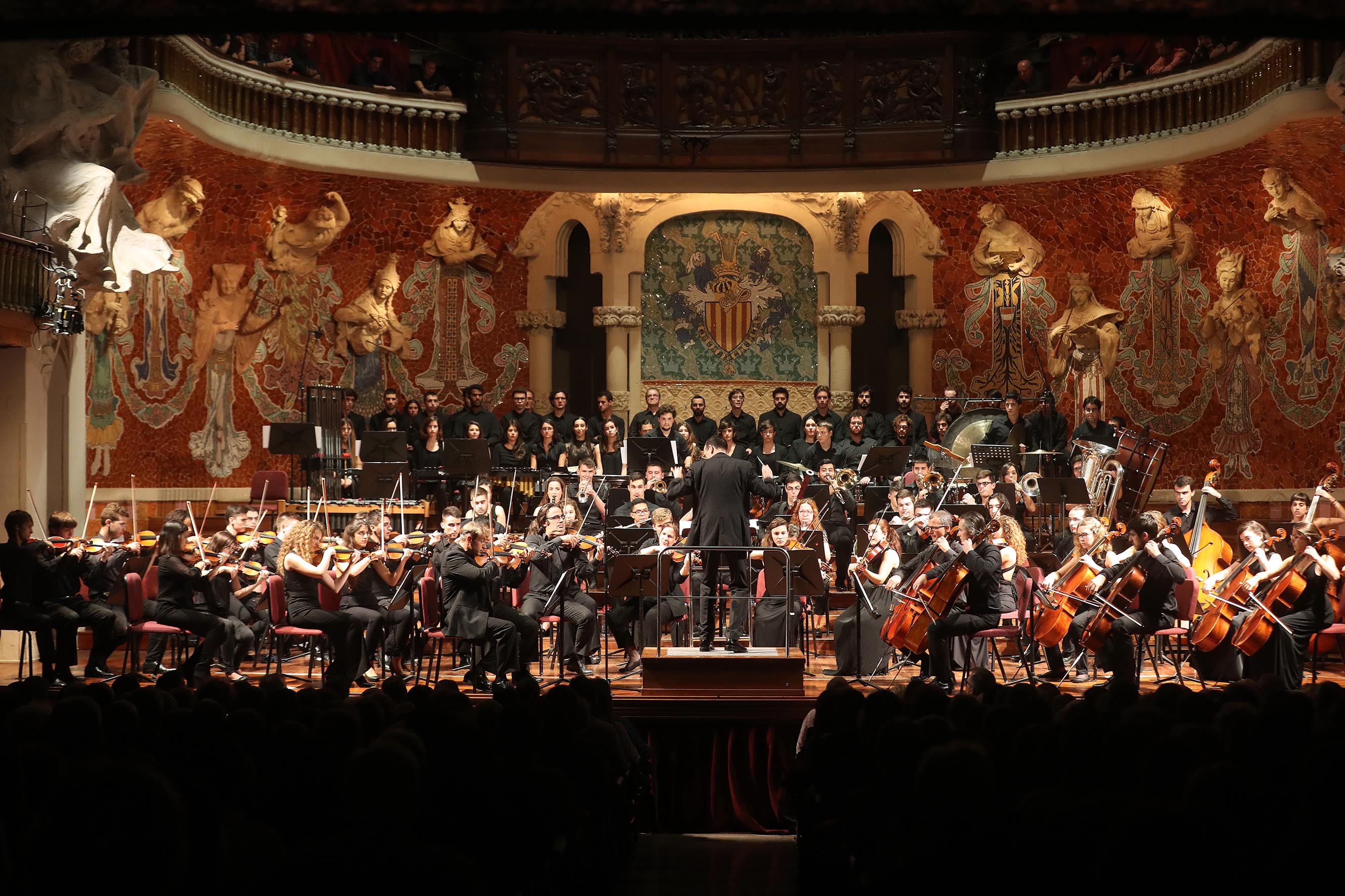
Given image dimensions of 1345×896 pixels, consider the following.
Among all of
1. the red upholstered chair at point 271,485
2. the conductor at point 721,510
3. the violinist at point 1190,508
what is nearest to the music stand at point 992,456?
the violinist at point 1190,508

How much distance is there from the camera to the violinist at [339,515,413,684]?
359 inches

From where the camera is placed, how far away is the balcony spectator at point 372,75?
45.8 ft

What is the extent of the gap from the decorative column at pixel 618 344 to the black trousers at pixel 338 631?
6.72m

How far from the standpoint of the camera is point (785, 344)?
15.9m

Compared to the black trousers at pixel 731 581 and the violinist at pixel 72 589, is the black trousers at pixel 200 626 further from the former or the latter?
the black trousers at pixel 731 581

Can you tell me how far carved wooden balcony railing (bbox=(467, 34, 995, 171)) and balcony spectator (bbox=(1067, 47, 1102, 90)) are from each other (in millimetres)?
894

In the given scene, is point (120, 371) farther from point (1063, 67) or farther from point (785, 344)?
point (1063, 67)

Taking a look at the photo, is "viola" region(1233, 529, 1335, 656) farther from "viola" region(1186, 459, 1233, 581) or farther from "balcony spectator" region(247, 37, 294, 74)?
"balcony spectator" region(247, 37, 294, 74)

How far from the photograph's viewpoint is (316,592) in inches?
357

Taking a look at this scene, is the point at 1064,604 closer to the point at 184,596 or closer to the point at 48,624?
the point at 184,596

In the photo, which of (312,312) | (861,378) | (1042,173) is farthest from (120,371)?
(1042,173)

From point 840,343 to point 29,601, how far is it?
9.23 meters

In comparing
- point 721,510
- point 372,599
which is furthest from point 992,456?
point 372,599

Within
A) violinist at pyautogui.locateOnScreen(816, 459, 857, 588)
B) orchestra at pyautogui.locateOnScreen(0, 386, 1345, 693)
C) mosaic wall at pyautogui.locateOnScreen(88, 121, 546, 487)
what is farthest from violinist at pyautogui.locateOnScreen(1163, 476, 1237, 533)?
mosaic wall at pyautogui.locateOnScreen(88, 121, 546, 487)
